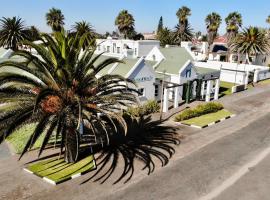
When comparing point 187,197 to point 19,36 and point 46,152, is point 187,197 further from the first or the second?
point 19,36

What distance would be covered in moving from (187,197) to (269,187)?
208 inches

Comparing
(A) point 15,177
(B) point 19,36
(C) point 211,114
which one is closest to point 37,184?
(A) point 15,177

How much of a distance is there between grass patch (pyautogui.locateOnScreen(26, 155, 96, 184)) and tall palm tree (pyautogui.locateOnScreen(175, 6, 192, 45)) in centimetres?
6092

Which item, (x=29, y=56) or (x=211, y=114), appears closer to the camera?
(x=29, y=56)

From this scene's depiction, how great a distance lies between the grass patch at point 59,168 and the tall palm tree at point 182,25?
60.9 metres

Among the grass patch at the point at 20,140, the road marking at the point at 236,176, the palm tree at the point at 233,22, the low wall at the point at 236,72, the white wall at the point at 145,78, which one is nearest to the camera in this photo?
the road marking at the point at 236,176

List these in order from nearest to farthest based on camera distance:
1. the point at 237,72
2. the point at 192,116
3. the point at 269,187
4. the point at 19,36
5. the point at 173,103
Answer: the point at 269,187, the point at 192,116, the point at 173,103, the point at 19,36, the point at 237,72

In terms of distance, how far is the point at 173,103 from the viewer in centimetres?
3497

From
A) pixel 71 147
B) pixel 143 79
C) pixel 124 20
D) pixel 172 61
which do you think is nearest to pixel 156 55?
pixel 172 61

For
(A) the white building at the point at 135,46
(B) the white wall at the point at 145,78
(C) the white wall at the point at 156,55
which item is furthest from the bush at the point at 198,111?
(A) the white building at the point at 135,46

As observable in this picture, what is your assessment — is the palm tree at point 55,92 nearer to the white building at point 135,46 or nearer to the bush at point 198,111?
the bush at point 198,111

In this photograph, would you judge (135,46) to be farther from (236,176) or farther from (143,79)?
(236,176)

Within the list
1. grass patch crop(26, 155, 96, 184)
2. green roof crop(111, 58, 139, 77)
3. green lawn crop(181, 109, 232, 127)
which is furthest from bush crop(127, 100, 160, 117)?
grass patch crop(26, 155, 96, 184)

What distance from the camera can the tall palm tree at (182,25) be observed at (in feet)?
240
